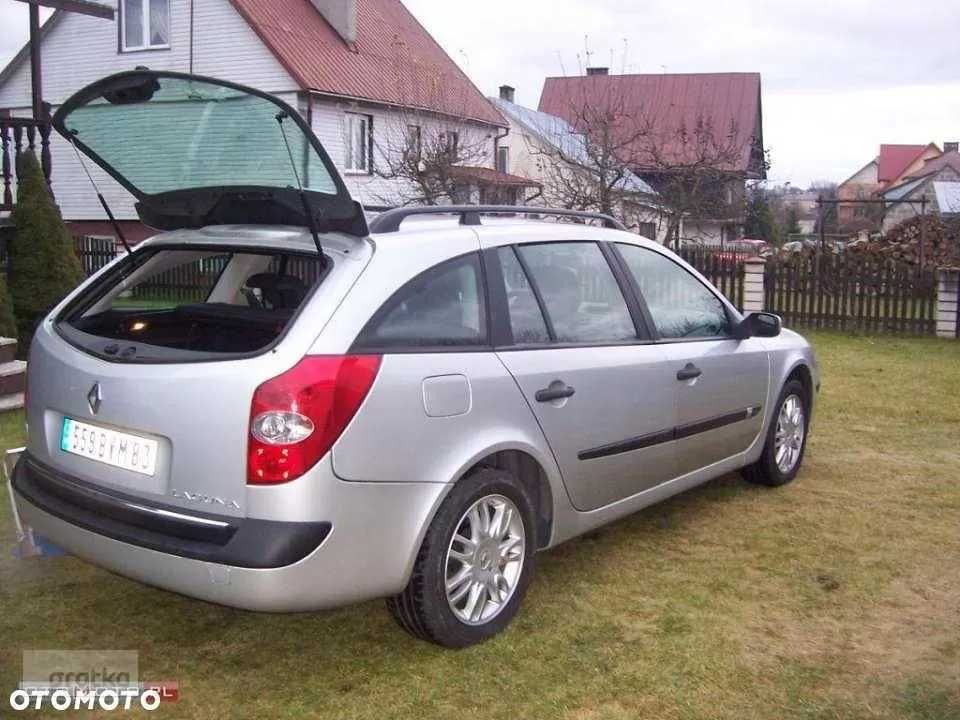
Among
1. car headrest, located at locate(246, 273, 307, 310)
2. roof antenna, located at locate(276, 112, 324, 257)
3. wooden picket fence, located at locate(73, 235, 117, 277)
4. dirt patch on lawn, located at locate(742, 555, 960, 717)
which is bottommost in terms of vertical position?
dirt patch on lawn, located at locate(742, 555, 960, 717)

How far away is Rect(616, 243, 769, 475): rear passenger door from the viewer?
191 inches

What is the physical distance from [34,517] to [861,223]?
5464 cm

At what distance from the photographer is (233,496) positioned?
3170 mm

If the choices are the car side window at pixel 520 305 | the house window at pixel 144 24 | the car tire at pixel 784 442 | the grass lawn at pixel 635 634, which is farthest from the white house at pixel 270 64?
the car side window at pixel 520 305

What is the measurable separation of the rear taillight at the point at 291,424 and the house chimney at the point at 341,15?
2523 centimetres

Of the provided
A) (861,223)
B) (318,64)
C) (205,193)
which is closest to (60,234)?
(205,193)

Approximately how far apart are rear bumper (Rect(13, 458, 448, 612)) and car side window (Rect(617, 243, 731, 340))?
6.14 feet

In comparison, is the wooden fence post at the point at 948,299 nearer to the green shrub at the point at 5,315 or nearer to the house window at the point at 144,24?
the green shrub at the point at 5,315

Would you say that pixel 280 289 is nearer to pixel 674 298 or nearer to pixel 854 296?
pixel 674 298

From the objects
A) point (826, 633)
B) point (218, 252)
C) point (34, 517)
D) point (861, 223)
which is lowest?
point (826, 633)

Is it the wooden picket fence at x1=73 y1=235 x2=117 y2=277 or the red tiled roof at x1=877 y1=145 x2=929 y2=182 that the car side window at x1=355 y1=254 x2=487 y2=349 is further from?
the red tiled roof at x1=877 y1=145 x2=929 y2=182

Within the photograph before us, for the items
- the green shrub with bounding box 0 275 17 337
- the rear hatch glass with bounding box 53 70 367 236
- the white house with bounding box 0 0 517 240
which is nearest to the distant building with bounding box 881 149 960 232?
the white house with bounding box 0 0 517 240

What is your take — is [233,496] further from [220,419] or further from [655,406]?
[655,406]

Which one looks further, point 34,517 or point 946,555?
point 946,555
